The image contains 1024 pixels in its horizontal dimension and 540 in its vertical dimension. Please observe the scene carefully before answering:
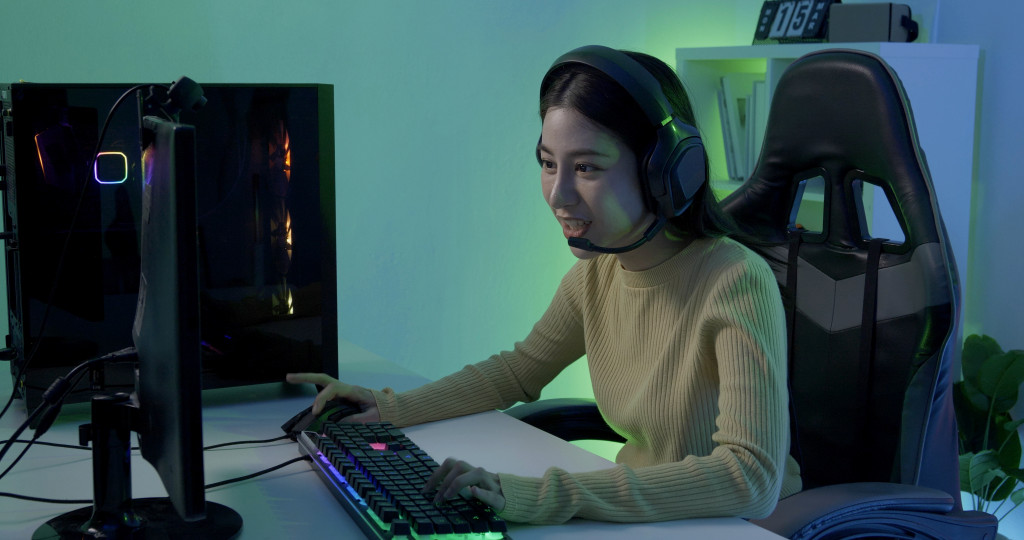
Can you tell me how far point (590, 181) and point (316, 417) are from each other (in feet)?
1.47

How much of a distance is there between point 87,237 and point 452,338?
4.08ft

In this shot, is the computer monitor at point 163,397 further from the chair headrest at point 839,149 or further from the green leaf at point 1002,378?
the green leaf at point 1002,378

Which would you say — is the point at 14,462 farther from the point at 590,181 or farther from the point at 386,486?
the point at 590,181

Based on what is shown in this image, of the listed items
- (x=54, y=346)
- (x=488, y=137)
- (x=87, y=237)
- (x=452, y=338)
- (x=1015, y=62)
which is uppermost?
(x=1015, y=62)

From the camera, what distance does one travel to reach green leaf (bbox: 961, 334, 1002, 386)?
202 centimetres

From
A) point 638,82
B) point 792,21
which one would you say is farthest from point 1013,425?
point 638,82

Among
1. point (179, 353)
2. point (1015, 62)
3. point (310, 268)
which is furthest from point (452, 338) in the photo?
point (179, 353)

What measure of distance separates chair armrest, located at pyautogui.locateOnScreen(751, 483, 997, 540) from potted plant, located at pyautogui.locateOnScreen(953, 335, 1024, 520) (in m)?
0.91

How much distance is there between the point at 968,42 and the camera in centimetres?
216

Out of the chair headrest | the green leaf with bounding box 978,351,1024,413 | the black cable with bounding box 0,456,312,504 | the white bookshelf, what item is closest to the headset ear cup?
the chair headrest

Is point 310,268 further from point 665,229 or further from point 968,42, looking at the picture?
point 968,42

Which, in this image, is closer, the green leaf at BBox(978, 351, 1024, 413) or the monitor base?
the monitor base

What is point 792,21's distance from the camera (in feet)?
7.70

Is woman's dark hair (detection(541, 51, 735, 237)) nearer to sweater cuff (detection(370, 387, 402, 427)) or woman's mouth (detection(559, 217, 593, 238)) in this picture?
woman's mouth (detection(559, 217, 593, 238))
